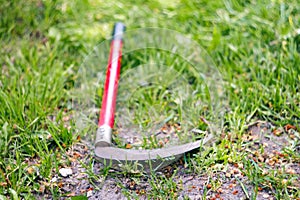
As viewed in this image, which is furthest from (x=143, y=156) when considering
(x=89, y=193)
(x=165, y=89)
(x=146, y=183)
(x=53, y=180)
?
(x=165, y=89)

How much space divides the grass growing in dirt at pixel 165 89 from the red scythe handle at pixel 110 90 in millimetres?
99

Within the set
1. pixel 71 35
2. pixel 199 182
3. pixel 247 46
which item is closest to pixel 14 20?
pixel 71 35

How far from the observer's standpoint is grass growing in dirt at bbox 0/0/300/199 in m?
2.17

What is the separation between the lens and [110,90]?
8.11ft

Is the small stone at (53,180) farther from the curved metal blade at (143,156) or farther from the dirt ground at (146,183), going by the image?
the curved metal blade at (143,156)

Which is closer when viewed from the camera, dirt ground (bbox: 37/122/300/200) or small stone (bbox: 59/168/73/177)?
dirt ground (bbox: 37/122/300/200)

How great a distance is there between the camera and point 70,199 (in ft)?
6.87

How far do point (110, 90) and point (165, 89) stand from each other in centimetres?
28

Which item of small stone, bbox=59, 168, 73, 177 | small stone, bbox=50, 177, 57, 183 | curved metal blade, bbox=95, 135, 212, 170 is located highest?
curved metal blade, bbox=95, 135, 212, 170

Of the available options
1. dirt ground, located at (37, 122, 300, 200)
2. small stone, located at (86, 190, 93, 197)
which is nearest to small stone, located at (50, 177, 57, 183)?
dirt ground, located at (37, 122, 300, 200)

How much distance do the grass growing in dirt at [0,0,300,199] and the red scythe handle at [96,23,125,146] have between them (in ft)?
0.33

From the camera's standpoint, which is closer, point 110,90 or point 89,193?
point 89,193

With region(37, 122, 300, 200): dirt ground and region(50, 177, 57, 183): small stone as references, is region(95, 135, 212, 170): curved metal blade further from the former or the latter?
region(50, 177, 57, 183): small stone

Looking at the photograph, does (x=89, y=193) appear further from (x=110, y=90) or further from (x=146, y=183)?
(x=110, y=90)
